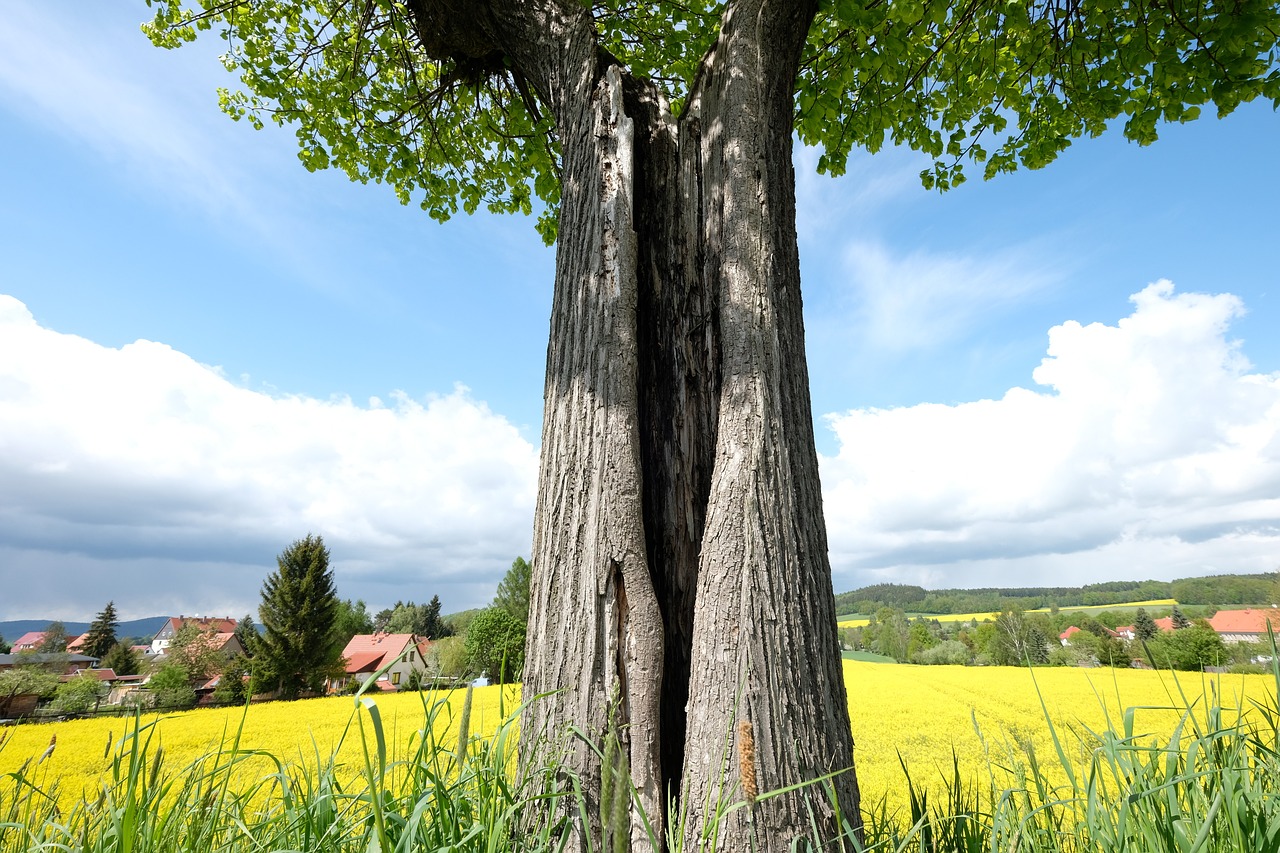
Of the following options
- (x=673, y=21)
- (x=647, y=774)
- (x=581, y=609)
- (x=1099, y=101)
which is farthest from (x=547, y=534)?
(x=1099, y=101)

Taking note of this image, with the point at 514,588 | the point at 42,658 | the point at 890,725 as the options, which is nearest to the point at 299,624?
the point at 514,588

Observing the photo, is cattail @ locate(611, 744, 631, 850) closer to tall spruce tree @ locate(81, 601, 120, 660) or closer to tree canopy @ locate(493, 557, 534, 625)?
tree canopy @ locate(493, 557, 534, 625)

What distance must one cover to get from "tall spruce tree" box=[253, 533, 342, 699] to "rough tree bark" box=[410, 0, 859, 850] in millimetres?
39546

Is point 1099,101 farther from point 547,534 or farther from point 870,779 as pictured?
point 870,779

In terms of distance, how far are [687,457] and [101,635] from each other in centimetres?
8547

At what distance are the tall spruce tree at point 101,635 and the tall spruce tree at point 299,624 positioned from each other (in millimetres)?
38363

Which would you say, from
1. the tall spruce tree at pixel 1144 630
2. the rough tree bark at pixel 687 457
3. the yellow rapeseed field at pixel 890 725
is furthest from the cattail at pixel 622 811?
the yellow rapeseed field at pixel 890 725

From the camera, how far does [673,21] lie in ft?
20.6

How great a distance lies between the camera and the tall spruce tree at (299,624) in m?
35.8

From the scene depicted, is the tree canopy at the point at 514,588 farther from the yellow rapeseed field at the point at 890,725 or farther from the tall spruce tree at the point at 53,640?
the tall spruce tree at the point at 53,640

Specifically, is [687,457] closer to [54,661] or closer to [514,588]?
[514,588]

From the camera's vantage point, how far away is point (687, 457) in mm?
2963

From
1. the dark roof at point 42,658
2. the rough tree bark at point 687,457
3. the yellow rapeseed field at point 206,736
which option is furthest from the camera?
the dark roof at point 42,658

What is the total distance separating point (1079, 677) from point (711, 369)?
26540 millimetres
